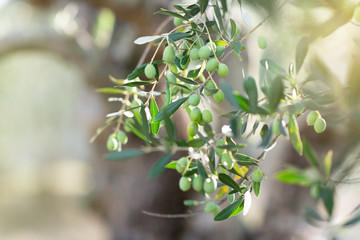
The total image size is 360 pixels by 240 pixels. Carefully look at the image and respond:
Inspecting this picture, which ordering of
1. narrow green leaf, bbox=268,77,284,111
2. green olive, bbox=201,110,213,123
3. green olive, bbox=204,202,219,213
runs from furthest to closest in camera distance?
1. green olive, bbox=204,202,219,213
2. green olive, bbox=201,110,213,123
3. narrow green leaf, bbox=268,77,284,111

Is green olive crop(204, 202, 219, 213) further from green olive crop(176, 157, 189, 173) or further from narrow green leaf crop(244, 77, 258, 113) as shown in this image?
narrow green leaf crop(244, 77, 258, 113)

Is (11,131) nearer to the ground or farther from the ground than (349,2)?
nearer to the ground

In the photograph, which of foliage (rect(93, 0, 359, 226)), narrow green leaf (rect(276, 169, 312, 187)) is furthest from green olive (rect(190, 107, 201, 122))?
narrow green leaf (rect(276, 169, 312, 187))

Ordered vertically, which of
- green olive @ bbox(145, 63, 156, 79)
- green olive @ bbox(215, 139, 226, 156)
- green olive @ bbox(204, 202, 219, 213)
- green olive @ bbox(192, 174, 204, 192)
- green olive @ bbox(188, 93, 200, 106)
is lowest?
green olive @ bbox(204, 202, 219, 213)

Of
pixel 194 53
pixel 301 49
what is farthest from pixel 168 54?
pixel 301 49

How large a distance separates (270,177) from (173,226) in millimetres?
593

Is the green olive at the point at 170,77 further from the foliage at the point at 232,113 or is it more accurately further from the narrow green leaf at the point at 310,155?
the narrow green leaf at the point at 310,155

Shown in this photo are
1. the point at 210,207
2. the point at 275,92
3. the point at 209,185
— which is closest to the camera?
the point at 275,92

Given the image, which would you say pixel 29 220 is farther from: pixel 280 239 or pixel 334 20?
pixel 334 20

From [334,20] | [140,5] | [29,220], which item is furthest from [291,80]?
[29,220]

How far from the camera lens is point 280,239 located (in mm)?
2121

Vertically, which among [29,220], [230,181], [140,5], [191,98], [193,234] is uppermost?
[191,98]

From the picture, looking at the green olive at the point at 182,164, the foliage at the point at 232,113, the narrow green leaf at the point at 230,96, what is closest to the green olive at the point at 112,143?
the foliage at the point at 232,113

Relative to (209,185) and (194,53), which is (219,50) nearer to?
(194,53)
